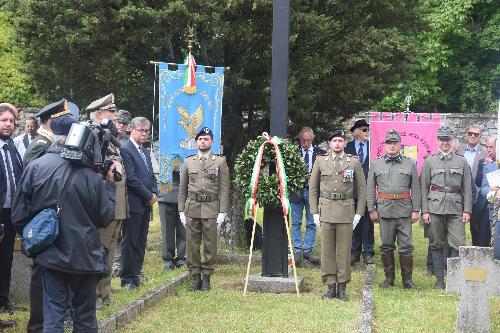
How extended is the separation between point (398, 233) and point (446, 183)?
0.92 m

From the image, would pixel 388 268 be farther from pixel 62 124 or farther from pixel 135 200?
pixel 62 124

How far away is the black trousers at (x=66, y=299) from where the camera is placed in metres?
5.83

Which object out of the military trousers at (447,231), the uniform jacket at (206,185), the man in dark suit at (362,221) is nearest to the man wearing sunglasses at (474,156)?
the man in dark suit at (362,221)

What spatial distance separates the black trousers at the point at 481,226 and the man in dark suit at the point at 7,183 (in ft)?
23.1

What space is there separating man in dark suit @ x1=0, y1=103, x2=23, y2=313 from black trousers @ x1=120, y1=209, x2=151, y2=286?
1619 mm

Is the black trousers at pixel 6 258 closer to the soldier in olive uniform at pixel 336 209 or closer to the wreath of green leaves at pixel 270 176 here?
the wreath of green leaves at pixel 270 176

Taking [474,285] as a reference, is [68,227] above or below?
above

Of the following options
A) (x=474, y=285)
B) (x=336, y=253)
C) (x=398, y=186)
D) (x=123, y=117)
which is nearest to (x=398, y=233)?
(x=398, y=186)

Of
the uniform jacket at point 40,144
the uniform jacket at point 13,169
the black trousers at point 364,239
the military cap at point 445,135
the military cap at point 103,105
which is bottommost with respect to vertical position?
the black trousers at point 364,239

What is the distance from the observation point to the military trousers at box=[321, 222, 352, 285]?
373 inches

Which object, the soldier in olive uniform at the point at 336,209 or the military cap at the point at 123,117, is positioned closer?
the soldier in olive uniform at the point at 336,209

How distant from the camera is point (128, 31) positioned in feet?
41.2

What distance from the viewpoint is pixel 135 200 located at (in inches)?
376

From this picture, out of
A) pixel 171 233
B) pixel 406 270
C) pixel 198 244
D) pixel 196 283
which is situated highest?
A: pixel 198 244
